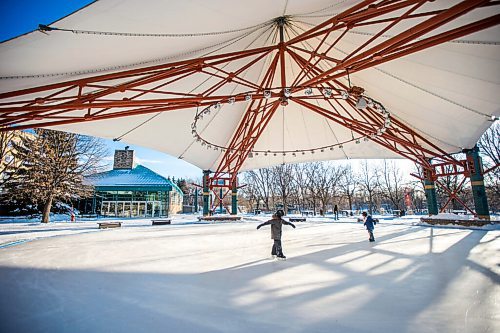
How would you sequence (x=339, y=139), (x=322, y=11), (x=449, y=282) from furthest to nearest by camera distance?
(x=339, y=139), (x=322, y=11), (x=449, y=282)

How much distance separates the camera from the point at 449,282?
4.66 meters

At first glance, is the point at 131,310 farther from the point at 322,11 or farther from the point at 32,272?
the point at 322,11

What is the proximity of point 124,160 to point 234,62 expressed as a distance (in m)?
31.7

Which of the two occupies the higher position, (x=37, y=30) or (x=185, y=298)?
(x=37, y=30)

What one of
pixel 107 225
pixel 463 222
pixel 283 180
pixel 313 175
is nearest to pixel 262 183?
pixel 283 180

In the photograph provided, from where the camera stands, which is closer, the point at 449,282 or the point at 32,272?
the point at 449,282

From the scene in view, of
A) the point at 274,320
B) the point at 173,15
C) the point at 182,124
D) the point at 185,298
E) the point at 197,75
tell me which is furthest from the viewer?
the point at 182,124

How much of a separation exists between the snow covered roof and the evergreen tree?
7.71m

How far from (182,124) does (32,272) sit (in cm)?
1058

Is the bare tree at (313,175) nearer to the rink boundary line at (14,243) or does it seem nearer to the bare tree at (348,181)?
the bare tree at (348,181)

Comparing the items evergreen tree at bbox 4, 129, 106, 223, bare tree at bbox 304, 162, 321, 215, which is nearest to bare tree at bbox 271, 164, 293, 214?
bare tree at bbox 304, 162, 321, 215

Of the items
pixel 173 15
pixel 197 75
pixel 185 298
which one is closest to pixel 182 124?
pixel 197 75

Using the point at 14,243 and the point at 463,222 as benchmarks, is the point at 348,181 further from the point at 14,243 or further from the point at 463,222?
the point at 14,243

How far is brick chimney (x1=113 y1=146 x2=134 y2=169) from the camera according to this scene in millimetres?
35688
